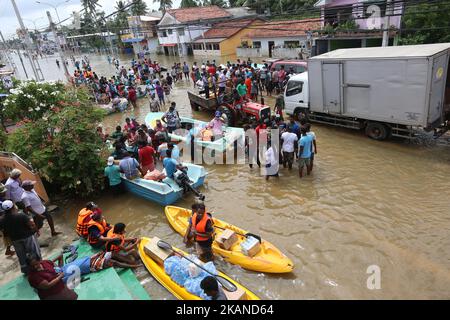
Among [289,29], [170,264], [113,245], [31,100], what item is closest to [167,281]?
[170,264]

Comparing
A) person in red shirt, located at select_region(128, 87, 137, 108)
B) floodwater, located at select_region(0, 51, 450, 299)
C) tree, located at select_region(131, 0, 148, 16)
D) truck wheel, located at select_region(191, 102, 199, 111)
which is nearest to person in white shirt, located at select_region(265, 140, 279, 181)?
floodwater, located at select_region(0, 51, 450, 299)

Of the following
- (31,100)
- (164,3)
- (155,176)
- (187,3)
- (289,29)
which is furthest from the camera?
(164,3)

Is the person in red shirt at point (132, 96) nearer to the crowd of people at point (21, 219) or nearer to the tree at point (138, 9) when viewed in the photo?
the crowd of people at point (21, 219)

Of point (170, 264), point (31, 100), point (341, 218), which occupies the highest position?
point (31, 100)

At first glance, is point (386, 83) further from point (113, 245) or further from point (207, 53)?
point (207, 53)

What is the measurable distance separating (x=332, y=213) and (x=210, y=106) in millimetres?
9734

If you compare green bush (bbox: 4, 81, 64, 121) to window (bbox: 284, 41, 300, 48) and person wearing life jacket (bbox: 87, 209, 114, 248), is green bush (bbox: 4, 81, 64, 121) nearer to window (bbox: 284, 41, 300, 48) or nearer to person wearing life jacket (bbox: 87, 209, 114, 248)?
person wearing life jacket (bbox: 87, 209, 114, 248)

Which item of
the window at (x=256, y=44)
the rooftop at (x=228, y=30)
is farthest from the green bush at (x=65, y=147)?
the rooftop at (x=228, y=30)

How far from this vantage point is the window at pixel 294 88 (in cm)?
1393

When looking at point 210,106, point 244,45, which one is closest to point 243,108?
point 210,106

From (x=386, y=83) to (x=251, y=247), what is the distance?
7.81m

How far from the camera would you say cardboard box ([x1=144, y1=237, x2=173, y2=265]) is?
657 cm

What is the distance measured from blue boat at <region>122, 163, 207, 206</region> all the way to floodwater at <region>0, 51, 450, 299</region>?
278 millimetres

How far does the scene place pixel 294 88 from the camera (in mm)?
14180
